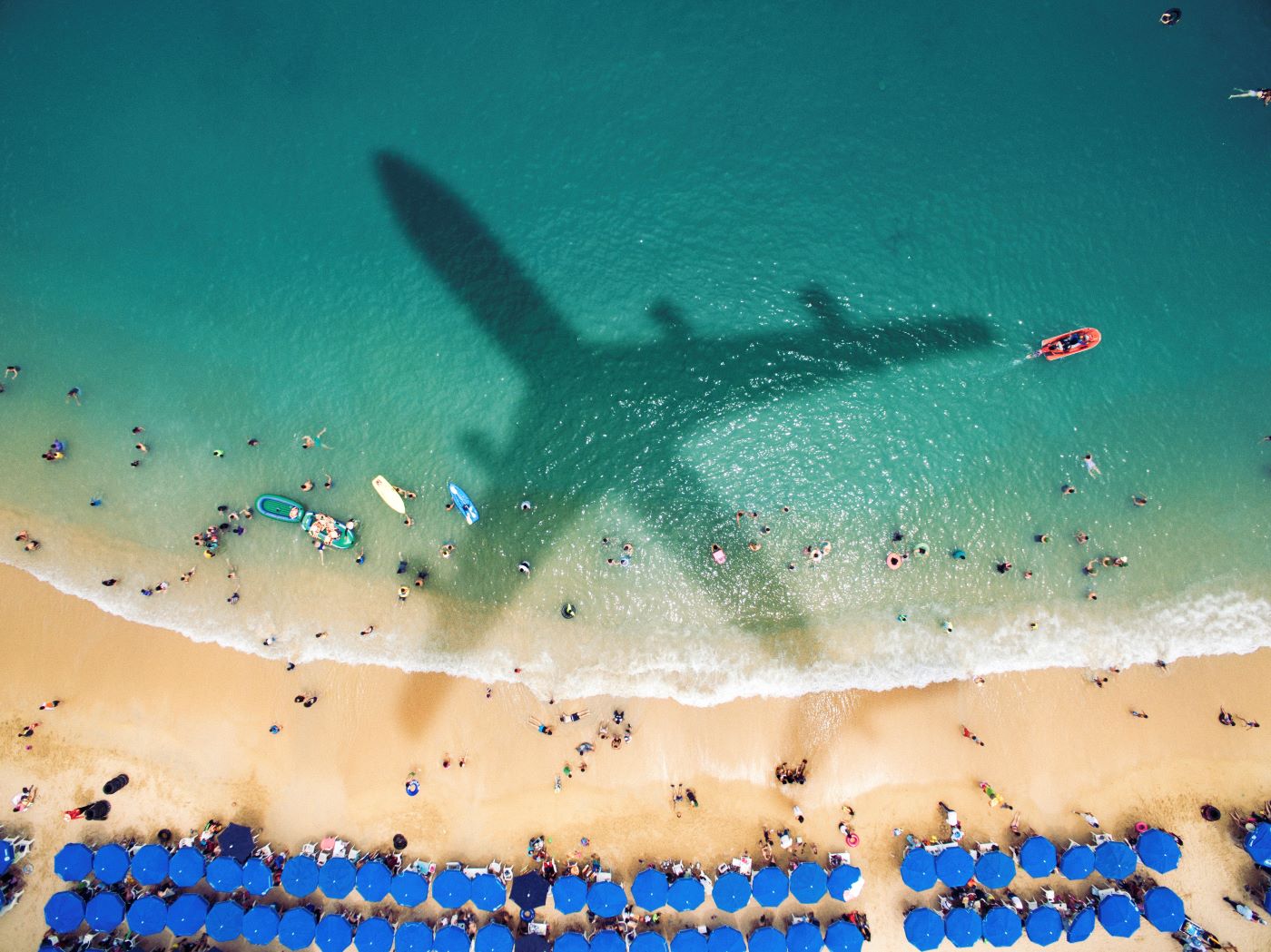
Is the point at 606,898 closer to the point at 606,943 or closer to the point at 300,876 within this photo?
the point at 606,943

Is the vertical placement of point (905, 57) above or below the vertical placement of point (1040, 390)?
above

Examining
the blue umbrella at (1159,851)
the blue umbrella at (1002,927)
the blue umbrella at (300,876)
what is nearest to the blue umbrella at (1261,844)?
the blue umbrella at (1159,851)

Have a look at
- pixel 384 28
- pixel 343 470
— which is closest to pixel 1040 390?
pixel 343 470

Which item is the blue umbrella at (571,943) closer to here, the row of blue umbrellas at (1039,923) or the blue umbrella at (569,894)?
the blue umbrella at (569,894)

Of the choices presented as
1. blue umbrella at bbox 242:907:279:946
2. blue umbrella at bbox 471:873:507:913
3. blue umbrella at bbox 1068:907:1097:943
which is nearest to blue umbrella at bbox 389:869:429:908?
blue umbrella at bbox 471:873:507:913

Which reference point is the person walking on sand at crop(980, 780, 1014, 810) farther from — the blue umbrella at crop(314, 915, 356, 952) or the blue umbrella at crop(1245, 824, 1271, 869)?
the blue umbrella at crop(314, 915, 356, 952)

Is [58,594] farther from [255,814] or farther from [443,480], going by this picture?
[443,480]
